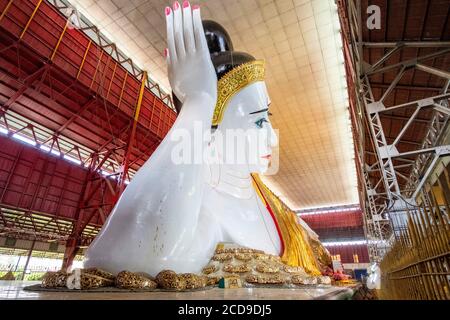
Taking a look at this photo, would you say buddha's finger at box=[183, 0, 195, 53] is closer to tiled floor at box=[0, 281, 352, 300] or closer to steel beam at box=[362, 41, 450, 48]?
tiled floor at box=[0, 281, 352, 300]

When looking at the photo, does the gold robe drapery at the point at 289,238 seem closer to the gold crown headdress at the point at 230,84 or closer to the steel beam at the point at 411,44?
the gold crown headdress at the point at 230,84

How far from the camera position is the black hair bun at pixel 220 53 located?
6.85ft

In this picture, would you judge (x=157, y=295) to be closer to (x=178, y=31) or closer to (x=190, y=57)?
(x=190, y=57)

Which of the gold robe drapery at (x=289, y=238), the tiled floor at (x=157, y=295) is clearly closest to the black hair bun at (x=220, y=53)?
the gold robe drapery at (x=289, y=238)

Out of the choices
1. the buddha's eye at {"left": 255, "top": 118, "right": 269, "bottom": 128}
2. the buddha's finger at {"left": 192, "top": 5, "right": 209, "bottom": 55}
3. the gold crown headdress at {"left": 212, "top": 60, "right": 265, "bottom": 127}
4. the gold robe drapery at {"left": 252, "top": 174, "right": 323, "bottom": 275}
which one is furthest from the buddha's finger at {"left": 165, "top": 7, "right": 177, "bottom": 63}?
the gold robe drapery at {"left": 252, "top": 174, "right": 323, "bottom": 275}

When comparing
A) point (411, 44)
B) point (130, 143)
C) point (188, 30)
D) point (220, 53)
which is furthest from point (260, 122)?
point (130, 143)

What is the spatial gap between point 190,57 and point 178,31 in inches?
7.9

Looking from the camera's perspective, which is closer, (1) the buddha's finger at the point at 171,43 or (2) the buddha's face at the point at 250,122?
(1) the buddha's finger at the point at 171,43

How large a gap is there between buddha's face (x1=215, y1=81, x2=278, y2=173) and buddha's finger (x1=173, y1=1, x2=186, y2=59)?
0.57m

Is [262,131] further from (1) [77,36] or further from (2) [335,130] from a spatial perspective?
(2) [335,130]

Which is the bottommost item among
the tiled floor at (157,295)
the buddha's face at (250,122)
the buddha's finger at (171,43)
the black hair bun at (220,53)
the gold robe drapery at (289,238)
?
the tiled floor at (157,295)

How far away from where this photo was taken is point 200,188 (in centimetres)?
149

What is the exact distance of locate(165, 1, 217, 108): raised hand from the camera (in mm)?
1686
